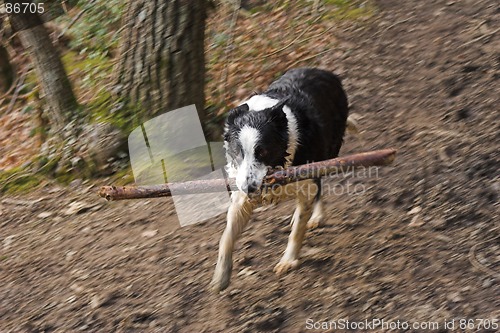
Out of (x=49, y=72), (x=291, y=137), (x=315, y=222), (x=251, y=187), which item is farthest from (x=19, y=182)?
(x=251, y=187)

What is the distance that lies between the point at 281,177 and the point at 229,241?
2.41 ft

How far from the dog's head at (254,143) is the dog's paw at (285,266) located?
801mm

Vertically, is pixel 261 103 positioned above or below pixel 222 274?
above

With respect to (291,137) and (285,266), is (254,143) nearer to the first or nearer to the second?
(291,137)

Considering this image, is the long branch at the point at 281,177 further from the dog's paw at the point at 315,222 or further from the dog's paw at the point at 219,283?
the dog's paw at the point at 315,222

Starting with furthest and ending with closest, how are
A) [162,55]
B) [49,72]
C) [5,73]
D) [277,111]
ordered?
[5,73] < [49,72] < [162,55] < [277,111]

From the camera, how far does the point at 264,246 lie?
508 cm

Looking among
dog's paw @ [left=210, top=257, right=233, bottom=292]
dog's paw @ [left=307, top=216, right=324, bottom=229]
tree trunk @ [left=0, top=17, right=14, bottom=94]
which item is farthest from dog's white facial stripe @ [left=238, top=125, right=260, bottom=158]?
tree trunk @ [left=0, top=17, right=14, bottom=94]

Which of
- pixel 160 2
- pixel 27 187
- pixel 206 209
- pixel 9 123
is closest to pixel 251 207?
pixel 206 209

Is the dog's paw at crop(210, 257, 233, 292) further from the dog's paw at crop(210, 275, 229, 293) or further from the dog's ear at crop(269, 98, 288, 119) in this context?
the dog's ear at crop(269, 98, 288, 119)

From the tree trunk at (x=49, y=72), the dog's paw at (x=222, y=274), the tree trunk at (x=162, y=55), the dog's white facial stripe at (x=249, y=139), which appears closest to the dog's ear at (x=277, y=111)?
the dog's white facial stripe at (x=249, y=139)

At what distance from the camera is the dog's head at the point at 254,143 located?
4098 mm

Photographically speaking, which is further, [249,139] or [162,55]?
[162,55]

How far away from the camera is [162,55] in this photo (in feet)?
21.2
